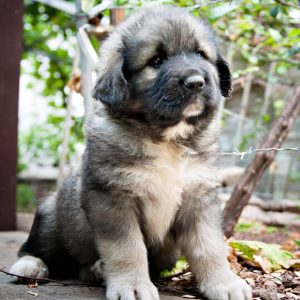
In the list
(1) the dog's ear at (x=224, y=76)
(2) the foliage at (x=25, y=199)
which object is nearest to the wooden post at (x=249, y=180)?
(1) the dog's ear at (x=224, y=76)

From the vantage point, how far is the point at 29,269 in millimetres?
3229

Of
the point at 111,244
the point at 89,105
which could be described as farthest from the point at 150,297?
the point at 89,105

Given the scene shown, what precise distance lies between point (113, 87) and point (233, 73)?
2.53m

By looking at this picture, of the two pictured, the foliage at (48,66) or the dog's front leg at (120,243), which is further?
the foliage at (48,66)

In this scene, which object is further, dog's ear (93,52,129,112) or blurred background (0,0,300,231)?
blurred background (0,0,300,231)

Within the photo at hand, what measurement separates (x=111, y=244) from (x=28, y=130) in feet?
35.6

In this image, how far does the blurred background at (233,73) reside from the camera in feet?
15.4

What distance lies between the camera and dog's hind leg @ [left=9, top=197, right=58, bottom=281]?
3.31 metres

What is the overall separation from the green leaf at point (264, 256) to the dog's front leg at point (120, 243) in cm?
122

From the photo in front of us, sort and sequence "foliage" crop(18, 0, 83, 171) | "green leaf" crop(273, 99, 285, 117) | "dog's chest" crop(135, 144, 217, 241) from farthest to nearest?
"foliage" crop(18, 0, 83, 171) → "green leaf" crop(273, 99, 285, 117) → "dog's chest" crop(135, 144, 217, 241)

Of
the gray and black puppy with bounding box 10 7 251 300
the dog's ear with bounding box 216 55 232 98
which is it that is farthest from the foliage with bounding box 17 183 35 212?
the dog's ear with bounding box 216 55 232 98

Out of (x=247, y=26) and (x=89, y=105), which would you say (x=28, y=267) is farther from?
(x=247, y=26)

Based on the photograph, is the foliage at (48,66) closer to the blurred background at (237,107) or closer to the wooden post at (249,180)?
the blurred background at (237,107)

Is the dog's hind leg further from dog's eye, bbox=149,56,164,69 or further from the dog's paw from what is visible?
dog's eye, bbox=149,56,164,69
